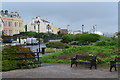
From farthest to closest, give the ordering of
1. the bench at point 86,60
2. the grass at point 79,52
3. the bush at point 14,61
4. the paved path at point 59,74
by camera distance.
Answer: the grass at point 79,52
the bench at point 86,60
the bush at point 14,61
the paved path at point 59,74

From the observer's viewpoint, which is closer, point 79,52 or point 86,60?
point 86,60

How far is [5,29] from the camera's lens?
208ft

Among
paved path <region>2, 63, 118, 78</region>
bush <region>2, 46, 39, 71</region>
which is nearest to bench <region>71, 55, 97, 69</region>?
paved path <region>2, 63, 118, 78</region>

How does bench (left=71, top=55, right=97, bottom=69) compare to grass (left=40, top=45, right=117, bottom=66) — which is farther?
grass (left=40, top=45, right=117, bottom=66)

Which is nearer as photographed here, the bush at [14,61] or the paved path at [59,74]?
the paved path at [59,74]

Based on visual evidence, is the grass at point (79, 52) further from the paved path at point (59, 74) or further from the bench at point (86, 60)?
the paved path at point (59, 74)

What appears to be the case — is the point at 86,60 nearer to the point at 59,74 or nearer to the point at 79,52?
the point at 59,74

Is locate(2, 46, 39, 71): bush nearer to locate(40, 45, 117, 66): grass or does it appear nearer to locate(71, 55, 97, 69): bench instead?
locate(71, 55, 97, 69): bench

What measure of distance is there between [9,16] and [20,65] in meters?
56.2

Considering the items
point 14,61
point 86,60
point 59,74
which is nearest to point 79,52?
point 86,60

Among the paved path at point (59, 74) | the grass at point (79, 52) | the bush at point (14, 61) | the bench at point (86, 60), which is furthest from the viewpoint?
the grass at point (79, 52)

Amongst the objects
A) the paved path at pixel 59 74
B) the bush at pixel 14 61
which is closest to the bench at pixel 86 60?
the paved path at pixel 59 74

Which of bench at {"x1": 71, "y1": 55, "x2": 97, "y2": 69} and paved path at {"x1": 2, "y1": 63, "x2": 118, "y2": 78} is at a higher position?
bench at {"x1": 71, "y1": 55, "x2": 97, "y2": 69}

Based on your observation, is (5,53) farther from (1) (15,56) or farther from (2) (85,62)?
→ (2) (85,62)
